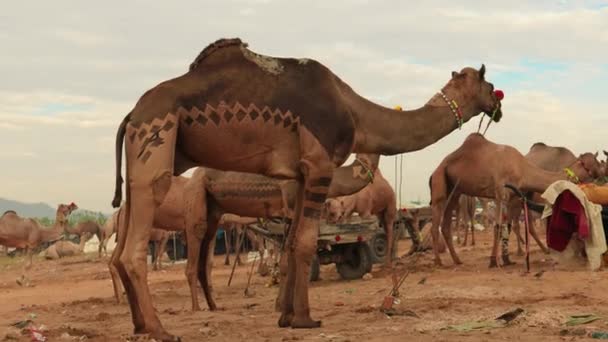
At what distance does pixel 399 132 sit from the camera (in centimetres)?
998

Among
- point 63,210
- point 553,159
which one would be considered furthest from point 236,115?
point 63,210

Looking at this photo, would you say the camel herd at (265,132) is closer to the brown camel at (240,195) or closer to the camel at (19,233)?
the brown camel at (240,195)

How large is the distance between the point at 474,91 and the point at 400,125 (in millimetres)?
1231

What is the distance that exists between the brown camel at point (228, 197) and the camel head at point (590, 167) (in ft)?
26.0

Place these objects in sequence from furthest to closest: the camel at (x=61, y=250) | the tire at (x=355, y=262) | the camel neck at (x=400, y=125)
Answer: the camel at (x=61, y=250) < the tire at (x=355, y=262) < the camel neck at (x=400, y=125)

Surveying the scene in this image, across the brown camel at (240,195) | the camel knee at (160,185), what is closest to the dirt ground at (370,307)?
the brown camel at (240,195)

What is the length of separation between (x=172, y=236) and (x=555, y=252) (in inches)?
696

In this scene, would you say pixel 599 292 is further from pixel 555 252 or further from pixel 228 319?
pixel 228 319

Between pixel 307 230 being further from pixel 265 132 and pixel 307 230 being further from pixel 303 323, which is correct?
pixel 265 132

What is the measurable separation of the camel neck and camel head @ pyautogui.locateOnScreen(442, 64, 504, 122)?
11cm

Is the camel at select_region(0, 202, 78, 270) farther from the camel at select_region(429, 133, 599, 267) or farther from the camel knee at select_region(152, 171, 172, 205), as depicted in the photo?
the camel knee at select_region(152, 171, 172, 205)

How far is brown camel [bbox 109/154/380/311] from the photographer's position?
1297cm

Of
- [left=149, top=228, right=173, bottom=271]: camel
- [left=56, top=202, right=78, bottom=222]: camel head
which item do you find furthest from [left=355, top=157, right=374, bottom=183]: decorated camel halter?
[left=56, top=202, right=78, bottom=222]: camel head

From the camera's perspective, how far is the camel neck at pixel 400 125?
974 centimetres
